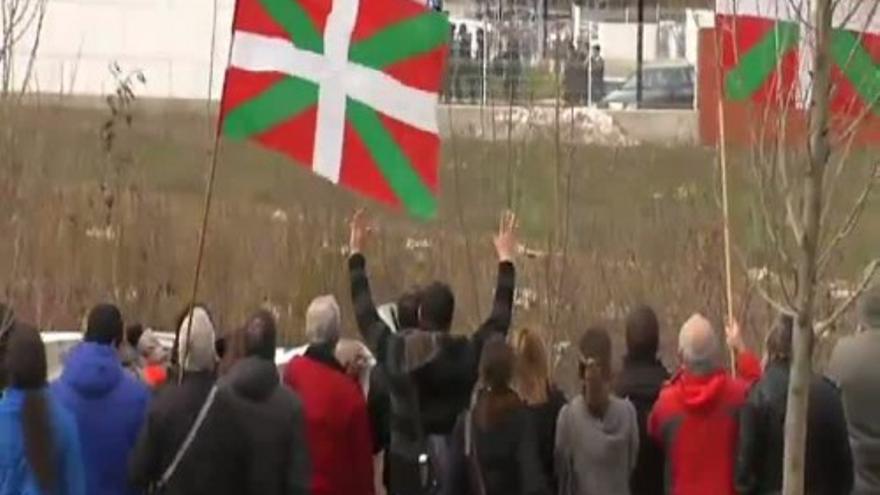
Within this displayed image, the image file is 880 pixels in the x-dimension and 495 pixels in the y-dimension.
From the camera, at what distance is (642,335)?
11062 mm

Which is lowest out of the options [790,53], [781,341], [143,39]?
[781,341]

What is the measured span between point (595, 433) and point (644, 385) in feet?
2.21

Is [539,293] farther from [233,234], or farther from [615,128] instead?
[615,128]

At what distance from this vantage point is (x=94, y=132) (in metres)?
26.9

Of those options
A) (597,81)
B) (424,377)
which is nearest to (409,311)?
(424,377)

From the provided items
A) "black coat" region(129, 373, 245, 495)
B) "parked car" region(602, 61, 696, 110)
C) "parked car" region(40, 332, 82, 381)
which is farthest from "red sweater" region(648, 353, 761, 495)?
"parked car" region(602, 61, 696, 110)

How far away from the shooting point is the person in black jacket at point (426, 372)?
10.7 metres

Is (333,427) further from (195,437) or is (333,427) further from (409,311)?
(195,437)

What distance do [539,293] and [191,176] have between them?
909 cm

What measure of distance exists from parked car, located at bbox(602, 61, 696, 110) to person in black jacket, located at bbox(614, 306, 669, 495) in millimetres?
24550

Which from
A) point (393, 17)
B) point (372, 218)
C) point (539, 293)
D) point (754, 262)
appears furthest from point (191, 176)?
point (393, 17)

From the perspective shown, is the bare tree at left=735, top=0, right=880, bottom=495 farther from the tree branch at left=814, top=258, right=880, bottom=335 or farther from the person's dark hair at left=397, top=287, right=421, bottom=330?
the person's dark hair at left=397, top=287, right=421, bottom=330

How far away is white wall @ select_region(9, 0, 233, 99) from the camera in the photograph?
Answer: 113ft

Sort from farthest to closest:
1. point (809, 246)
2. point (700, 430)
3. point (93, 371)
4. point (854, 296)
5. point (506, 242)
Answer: point (506, 242) < point (700, 430) < point (93, 371) < point (854, 296) < point (809, 246)
